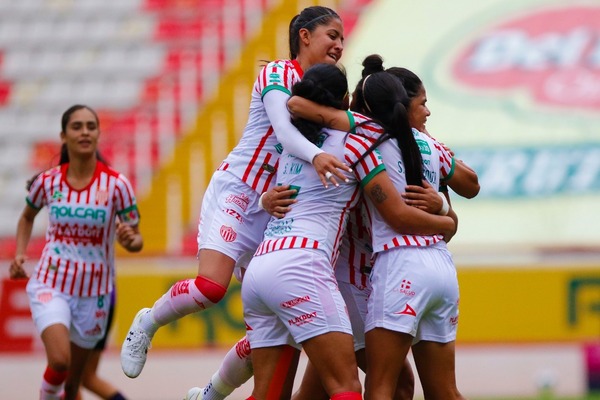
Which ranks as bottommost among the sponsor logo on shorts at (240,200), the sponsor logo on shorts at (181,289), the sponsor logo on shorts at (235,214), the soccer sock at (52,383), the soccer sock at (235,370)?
the soccer sock at (52,383)

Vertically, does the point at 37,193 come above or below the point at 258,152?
below

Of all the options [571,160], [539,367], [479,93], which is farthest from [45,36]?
[539,367]

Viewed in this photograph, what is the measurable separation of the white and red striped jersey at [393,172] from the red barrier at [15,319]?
21.4ft

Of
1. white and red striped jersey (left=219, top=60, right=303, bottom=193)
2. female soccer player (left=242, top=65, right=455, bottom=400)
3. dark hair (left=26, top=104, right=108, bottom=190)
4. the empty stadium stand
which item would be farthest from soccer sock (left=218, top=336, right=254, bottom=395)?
the empty stadium stand

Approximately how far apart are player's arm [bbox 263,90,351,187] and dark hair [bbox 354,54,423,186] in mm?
213

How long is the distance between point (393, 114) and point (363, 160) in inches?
11.0

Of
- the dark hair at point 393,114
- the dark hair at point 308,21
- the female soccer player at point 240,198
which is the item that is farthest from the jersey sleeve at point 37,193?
the dark hair at point 393,114

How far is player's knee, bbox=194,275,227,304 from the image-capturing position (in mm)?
6121

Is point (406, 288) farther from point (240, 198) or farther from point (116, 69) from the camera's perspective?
point (116, 69)

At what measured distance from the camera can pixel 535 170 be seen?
1573 centimetres

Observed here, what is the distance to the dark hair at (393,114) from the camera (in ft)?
18.1

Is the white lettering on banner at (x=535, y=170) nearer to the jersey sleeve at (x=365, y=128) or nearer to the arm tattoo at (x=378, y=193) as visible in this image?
the jersey sleeve at (x=365, y=128)

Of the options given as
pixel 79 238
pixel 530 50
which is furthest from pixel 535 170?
pixel 79 238

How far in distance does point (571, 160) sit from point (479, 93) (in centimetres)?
195
